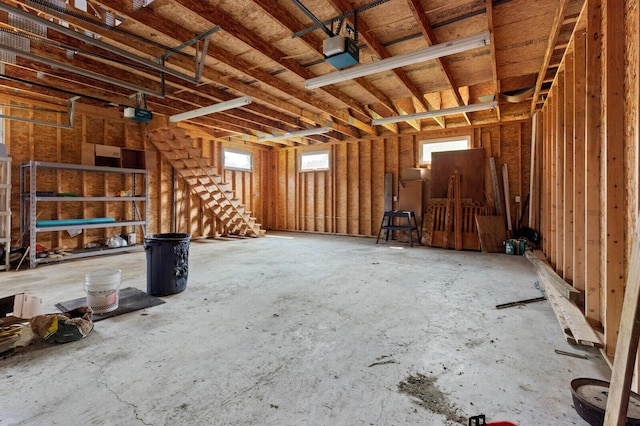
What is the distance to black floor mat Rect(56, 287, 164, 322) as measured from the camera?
2813mm

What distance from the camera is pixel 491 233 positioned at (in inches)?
251

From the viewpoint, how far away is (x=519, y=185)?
675 centimetres

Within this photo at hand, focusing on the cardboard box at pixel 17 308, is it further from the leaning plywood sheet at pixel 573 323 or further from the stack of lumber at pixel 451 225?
the stack of lumber at pixel 451 225

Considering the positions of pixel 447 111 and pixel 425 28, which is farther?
pixel 447 111

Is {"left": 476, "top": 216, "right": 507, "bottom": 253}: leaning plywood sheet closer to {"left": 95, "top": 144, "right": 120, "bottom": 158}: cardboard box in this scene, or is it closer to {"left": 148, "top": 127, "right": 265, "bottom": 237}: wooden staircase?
{"left": 148, "top": 127, "right": 265, "bottom": 237}: wooden staircase

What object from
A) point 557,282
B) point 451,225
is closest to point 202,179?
point 451,225

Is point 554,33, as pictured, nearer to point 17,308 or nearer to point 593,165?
point 593,165

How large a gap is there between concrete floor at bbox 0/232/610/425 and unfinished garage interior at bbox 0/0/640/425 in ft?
0.06

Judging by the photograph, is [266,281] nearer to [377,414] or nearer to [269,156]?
[377,414]

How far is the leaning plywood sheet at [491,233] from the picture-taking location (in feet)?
20.6

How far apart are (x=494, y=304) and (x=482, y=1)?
319 centimetres

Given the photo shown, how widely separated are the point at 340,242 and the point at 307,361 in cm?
574

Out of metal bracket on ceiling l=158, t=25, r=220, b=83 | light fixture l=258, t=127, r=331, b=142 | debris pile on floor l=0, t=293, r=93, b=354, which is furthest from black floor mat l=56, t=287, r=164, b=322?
light fixture l=258, t=127, r=331, b=142

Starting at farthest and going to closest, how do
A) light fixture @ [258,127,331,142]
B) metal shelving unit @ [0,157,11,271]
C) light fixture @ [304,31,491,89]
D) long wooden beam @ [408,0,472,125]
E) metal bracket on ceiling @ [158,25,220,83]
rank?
light fixture @ [258,127,331,142], metal shelving unit @ [0,157,11,271], metal bracket on ceiling @ [158,25,220,83], light fixture @ [304,31,491,89], long wooden beam @ [408,0,472,125]
